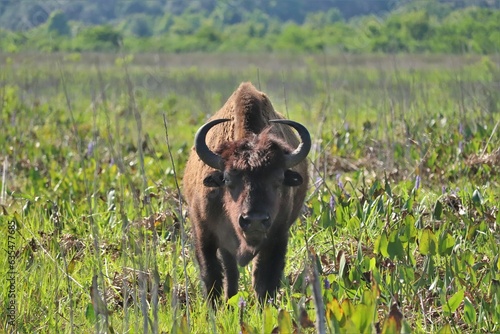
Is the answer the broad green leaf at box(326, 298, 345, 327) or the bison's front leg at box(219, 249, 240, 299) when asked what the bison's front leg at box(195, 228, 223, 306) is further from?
the broad green leaf at box(326, 298, 345, 327)

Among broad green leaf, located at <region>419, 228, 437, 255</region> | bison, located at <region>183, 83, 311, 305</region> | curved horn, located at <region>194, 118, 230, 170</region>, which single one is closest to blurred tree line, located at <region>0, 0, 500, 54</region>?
curved horn, located at <region>194, 118, 230, 170</region>

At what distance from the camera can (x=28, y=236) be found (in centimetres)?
686

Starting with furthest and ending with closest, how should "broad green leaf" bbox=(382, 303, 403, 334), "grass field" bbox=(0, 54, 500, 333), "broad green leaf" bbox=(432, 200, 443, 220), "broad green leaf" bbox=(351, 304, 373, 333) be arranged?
"broad green leaf" bbox=(432, 200, 443, 220)
"grass field" bbox=(0, 54, 500, 333)
"broad green leaf" bbox=(351, 304, 373, 333)
"broad green leaf" bbox=(382, 303, 403, 334)

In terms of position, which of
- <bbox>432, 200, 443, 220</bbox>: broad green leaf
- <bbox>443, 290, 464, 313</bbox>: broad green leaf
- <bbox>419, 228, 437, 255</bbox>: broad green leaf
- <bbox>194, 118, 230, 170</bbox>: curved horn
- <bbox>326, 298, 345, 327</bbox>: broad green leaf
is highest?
<bbox>194, 118, 230, 170</bbox>: curved horn

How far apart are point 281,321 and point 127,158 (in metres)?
7.45

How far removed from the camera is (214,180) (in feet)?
19.7

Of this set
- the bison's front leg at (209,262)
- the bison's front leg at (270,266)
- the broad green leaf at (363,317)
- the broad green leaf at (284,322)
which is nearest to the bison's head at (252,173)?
the bison's front leg at (270,266)

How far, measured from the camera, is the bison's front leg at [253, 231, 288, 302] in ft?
19.9

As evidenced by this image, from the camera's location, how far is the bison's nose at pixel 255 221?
18.0ft

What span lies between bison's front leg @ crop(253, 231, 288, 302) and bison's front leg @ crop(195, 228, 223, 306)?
0.27m

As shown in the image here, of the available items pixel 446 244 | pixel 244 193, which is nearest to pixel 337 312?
pixel 446 244

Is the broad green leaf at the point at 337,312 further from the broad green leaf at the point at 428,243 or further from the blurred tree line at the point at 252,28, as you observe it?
the blurred tree line at the point at 252,28

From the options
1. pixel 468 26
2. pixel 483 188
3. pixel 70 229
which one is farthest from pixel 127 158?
pixel 468 26

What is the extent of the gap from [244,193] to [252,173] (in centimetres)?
16
